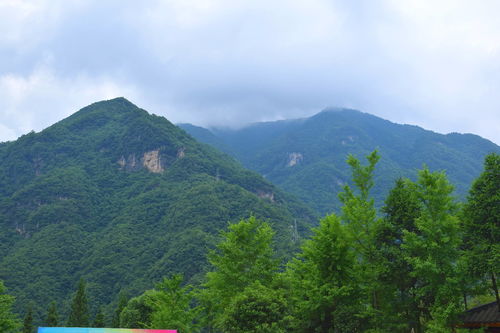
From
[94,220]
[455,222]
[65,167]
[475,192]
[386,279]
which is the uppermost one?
[65,167]

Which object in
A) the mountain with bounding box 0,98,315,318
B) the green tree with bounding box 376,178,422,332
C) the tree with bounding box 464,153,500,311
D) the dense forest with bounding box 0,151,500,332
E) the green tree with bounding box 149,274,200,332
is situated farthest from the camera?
the mountain with bounding box 0,98,315,318

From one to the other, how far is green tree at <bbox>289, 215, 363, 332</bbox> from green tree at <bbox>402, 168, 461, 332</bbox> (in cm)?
306

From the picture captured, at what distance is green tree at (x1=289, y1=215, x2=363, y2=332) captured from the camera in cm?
2184

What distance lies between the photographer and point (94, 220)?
143 metres

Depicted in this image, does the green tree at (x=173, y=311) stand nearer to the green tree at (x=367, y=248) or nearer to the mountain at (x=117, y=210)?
the green tree at (x=367, y=248)

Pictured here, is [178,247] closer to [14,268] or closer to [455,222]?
[14,268]

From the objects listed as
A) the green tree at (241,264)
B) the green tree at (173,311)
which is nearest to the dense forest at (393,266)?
the green tree at (241,264)

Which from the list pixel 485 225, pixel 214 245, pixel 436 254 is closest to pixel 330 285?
pixel 436 254

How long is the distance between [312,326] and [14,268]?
10478 cm

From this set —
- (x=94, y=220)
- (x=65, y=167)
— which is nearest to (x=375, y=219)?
(x=94, y=220)

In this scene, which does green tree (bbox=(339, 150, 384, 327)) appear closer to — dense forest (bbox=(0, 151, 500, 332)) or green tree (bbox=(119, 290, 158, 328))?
dense forest (bbox=(0, 151, 500, 332))

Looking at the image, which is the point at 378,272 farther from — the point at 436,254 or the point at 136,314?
the point at 136,314

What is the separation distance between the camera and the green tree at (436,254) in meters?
19.0

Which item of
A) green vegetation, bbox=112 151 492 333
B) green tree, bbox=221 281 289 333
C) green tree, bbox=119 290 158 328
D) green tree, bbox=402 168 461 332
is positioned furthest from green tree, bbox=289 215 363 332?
green tree, bbox=119 290 158 328
